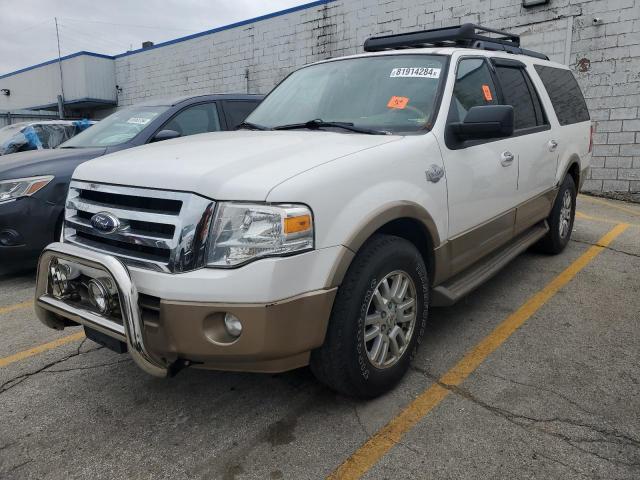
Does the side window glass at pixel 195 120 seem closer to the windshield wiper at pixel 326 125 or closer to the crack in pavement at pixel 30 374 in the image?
the windshield wiper at pixel 326 125

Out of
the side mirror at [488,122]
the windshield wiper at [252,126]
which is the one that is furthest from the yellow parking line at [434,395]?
the windshield wiper at [252,126]

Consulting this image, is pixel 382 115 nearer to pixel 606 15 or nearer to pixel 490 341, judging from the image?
pixel 490 341

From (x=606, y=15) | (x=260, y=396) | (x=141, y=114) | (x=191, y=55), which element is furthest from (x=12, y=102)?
(x=260, y=396)

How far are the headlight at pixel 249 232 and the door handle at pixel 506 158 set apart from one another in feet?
6.89

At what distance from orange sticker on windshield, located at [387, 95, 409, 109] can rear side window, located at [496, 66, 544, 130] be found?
3.85 feet

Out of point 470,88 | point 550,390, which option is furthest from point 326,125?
point 550,390

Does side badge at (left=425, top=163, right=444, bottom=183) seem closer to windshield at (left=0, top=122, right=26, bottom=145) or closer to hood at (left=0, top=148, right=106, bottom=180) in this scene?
hood at (left=0, top=148, right=106, bottom=180)

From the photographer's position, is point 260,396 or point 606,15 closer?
point 260,396

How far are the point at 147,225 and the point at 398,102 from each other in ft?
5.80

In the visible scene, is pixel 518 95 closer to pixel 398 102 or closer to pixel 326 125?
pixel 398 102

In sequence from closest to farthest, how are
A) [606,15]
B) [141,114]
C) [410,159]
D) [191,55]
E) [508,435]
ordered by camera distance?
[508,435] < [410,159] < [141,114] < [606,15] < [191,55]

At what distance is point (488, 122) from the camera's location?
9.70 ft

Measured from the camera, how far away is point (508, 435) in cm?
245

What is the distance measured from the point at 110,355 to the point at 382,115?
7.78 feet
